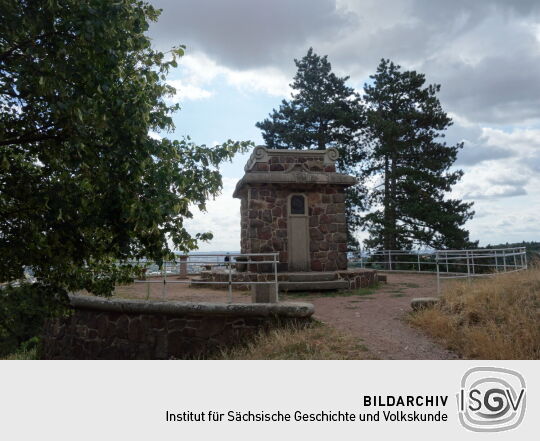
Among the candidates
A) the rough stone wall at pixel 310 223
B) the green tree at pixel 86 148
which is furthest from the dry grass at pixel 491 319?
the rough stone wall at pixel 310 223

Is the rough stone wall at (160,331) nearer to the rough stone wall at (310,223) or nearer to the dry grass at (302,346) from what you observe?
the dry grass at (302,346)

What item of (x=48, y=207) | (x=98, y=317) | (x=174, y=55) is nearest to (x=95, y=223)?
(x=48, y=207)

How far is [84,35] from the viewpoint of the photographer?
14.4 ft

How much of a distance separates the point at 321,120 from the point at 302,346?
68.8ft

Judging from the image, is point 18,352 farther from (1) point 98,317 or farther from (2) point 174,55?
(2) point 174,55

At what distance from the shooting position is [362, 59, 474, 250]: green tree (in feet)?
71.9

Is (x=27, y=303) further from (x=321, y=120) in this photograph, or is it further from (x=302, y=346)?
(x=321, y=120)

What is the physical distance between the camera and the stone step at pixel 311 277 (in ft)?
42.2

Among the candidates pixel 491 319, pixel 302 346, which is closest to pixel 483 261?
pixel 491 319

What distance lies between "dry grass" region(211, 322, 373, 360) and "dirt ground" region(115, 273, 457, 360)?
27cm

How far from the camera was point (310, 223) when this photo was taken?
14195mm

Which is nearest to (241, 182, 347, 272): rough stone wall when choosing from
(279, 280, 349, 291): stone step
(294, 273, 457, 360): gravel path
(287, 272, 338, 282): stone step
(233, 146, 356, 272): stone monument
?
(233, 146, 356, 272): stone monument

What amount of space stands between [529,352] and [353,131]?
2146cm

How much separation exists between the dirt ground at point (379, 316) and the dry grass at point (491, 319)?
275 millimetres
